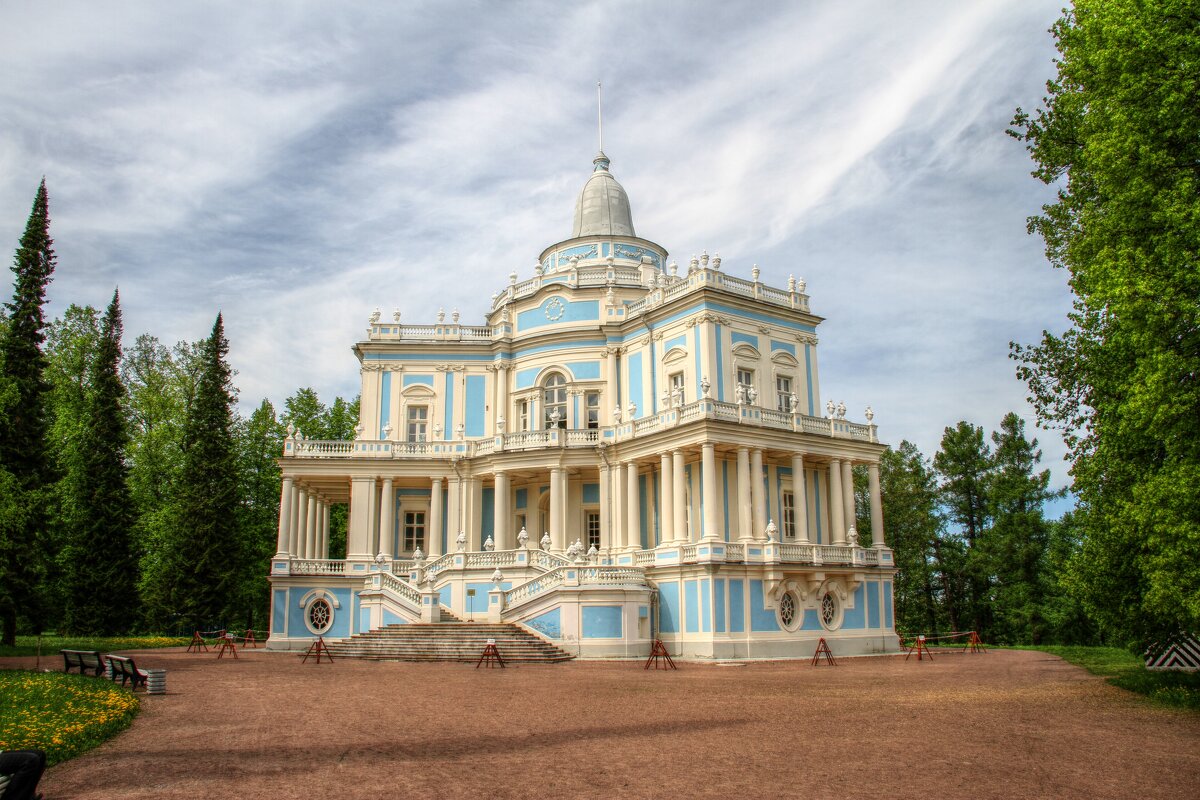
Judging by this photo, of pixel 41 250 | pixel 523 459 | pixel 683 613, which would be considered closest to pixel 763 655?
pixel 683 613

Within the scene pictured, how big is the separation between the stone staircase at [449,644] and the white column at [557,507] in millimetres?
6191

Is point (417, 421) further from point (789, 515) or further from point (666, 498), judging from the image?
point (789, 515)

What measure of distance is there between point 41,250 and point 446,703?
24937 mm

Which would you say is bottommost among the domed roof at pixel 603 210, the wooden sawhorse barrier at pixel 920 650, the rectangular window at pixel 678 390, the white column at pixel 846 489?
the wooden sawhorse barrier at pixel 920 650

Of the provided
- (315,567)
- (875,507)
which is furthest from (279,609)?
(875,507)

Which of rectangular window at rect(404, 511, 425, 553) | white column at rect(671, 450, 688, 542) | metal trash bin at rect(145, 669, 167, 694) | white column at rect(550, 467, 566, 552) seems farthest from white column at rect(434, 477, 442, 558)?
metal trash bin at rect(145, 669, 167, 694)

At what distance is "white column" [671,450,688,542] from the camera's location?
29969 millimetres

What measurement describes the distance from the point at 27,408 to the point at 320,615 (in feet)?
39.7

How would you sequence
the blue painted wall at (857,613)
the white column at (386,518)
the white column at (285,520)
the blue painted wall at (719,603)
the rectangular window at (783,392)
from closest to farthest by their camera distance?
1. the blue painted wall at (719,603)
2. the blue painted wall at (857,613)
3. the rectangular window at (783,392)
4. the white column at (285,520)
5. the white column at (386,518)

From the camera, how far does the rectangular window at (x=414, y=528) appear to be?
126 feet

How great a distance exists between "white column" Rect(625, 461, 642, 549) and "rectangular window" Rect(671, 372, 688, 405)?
2.69 m

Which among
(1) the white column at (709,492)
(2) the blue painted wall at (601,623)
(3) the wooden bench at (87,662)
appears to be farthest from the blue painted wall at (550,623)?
(3) the wooden bench at (87,662)

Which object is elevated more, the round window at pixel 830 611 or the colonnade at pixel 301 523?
the colonnade at pixel 301 523

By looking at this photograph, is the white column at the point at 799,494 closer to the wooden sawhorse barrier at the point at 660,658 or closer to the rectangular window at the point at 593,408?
the wooden sawhorse barrier at the point at 660,658
